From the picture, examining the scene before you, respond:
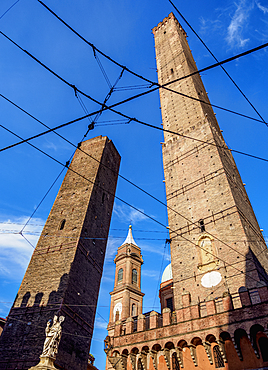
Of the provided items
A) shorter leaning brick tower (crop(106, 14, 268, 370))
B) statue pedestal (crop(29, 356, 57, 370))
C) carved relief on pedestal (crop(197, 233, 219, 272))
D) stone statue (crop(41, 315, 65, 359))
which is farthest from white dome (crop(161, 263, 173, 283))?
statue pedestal (crop(29, 356, 57, 370))

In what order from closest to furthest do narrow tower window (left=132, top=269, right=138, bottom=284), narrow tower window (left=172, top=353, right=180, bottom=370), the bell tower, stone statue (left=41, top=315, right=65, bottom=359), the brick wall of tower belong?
stone statue (left=41, top=315, right=65, bottom=359) < narrow tower window (left=172, top=353, right=180, bottom=370) < the brick wall of tower < the bell tower < narrow tower window (left=132, top=269, right=138, bottom=284)

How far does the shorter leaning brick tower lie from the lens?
1005 centimetres

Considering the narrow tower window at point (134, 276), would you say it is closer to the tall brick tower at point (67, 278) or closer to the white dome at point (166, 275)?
the white dome at point (166, 275)

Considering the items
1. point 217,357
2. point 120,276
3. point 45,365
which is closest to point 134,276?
point 120,276

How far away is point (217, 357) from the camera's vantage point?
33.6 ft

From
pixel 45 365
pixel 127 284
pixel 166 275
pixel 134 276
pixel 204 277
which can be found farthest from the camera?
pixel 166 275

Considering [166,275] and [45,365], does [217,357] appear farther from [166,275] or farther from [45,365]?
[166,275]

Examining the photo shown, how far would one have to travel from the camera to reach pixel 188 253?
15.1 m

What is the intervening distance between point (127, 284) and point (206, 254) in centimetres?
1253

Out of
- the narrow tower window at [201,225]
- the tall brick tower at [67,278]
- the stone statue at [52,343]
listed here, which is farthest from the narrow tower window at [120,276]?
the stone statue at [52,343]

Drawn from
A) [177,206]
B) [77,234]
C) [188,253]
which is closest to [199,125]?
[177,206]

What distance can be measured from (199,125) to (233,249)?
10563mm

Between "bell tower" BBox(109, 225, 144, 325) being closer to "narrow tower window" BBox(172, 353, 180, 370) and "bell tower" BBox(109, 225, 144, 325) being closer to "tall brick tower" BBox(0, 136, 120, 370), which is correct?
"tall brick tower" BBox(0, 136, 120, 370)

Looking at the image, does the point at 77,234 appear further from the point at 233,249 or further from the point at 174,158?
the point at 233,249
